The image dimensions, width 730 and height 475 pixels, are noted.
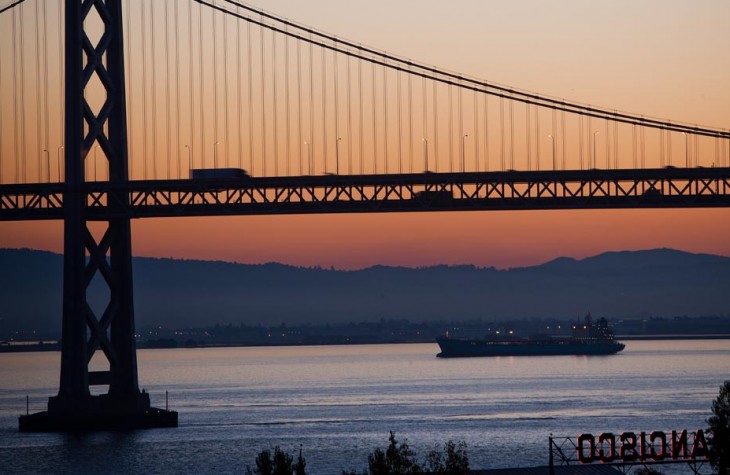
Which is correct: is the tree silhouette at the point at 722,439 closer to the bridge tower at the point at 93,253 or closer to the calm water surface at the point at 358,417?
the calm water surface at the point at 358,417

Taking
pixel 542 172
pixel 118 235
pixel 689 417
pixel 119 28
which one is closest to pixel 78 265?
pixel 118 235

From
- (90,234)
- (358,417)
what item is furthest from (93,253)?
(358,417)

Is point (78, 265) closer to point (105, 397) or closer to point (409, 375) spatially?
point (105, 397)

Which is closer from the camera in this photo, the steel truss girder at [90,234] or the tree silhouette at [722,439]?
the tree silhouette at [722,439]

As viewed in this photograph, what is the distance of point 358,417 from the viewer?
77.6m

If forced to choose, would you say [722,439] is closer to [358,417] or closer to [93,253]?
[93,253]

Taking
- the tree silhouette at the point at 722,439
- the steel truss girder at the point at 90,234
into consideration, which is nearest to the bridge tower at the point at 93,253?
the steel truss girder at the point at 90,234

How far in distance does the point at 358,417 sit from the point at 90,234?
78.0 feet

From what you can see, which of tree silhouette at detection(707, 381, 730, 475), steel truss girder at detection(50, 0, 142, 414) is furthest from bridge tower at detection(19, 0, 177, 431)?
tree silhouette at detection(707, 381, 730, 475)

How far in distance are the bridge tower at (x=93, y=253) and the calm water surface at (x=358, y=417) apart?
4.36ft

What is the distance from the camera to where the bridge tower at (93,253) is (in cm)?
5725

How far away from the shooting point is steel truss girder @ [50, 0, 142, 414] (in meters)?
57.3

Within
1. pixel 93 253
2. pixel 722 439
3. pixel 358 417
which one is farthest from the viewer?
pixel 358 417

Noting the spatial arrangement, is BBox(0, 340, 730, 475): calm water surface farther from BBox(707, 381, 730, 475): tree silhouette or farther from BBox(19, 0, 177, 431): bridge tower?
BBox(707, 381, 730, 475): tree silhouette
